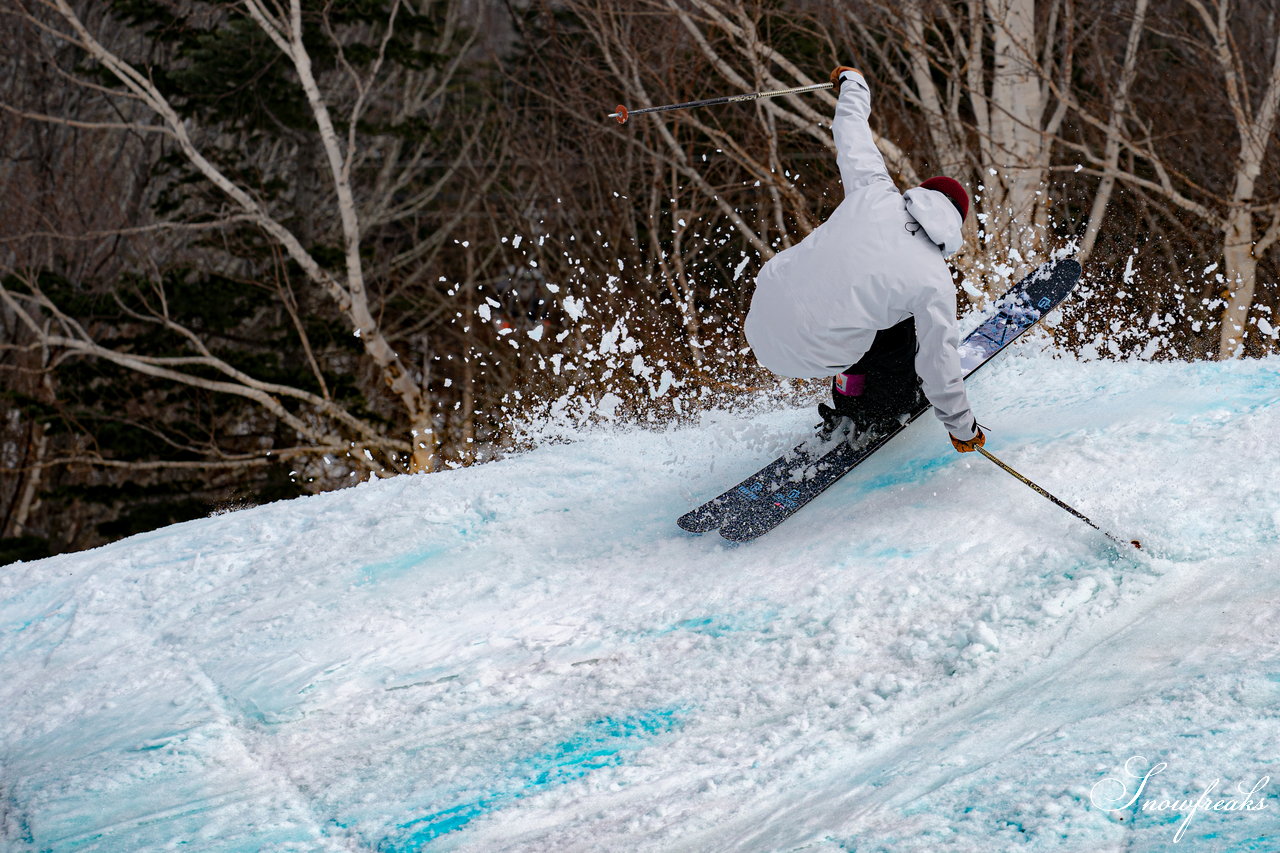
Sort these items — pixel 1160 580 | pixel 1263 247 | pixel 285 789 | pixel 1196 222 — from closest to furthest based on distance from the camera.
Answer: pixel 285 789 < pixel 1160 580 < pixel 1263 247 < pixel 1196 222

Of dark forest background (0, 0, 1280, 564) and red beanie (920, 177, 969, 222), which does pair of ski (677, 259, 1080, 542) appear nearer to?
red beanie (920, 177, 969, 222)

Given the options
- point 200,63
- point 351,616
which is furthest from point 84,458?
point 351,616

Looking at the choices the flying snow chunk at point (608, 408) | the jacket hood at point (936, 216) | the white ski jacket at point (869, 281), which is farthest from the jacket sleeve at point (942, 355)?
the flying snow chunk at point (608, 408)

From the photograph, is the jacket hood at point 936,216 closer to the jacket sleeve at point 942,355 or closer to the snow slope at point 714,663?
the jacket sleeve at point 942,355

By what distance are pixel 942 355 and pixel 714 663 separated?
4.09ft

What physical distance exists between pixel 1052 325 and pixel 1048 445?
3626mm

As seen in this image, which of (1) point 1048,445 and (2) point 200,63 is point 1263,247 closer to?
(1) point 1048,445

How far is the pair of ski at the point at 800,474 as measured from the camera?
414cm

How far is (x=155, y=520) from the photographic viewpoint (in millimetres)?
12375

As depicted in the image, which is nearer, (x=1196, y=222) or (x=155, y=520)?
(x=155, y=520)

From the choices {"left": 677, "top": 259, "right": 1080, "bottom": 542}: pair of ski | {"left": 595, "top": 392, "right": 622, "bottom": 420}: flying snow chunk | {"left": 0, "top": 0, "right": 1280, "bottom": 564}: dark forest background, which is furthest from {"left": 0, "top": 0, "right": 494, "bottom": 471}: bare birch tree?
{"left": 677, "top": 259, "right": 1080, "bottom": 542}: pair of ski

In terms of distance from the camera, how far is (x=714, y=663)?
3.28 metres

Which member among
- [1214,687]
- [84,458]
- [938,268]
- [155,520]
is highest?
[938,268]

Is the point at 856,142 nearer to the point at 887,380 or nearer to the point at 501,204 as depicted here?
the point at 887,380
